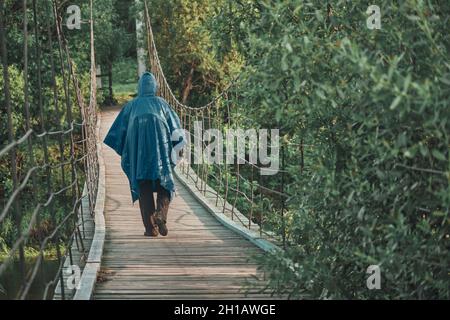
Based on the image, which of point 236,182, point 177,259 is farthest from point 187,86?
point 177,259

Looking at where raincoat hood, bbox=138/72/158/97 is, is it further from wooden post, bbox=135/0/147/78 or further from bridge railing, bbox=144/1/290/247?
wooden post, bbox=135/0/147/78

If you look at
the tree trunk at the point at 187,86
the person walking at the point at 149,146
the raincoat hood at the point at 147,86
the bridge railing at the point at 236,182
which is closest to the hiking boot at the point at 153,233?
the person walking at the point at 149,146

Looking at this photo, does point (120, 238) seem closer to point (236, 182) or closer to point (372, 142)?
point (372, 142)

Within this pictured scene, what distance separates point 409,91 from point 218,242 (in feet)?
11.1

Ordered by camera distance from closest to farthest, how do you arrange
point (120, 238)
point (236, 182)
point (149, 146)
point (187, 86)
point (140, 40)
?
1. point (149, 146)
2. point (120, 238)
3. point (236, 182)
4. point (187, 86)
5. point (140, 40)

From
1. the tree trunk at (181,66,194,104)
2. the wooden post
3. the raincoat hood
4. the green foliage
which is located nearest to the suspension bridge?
the green foliage

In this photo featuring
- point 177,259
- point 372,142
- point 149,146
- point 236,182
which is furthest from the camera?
point 236,182

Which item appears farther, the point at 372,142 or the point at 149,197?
the point at 149,197

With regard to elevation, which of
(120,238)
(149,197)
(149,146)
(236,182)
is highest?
(149,146)

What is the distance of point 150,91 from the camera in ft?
18.9

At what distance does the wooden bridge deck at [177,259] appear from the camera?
4.13 metres

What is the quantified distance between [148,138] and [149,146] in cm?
5

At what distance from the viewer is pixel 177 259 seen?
5.07 m
